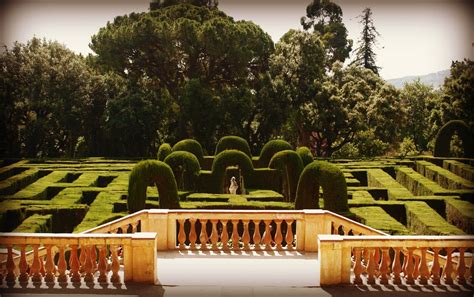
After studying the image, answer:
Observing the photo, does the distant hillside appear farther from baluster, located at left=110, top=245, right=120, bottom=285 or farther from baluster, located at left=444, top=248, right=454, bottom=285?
baluster, located at left=110, top=245, right=120, bottom=285

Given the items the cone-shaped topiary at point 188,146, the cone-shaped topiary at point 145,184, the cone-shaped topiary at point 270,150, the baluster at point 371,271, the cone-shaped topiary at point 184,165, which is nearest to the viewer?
the baluster at point 371,271

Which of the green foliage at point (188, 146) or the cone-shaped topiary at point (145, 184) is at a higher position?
the green foliage at point (188, 146)

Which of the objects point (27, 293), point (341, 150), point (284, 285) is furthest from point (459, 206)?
point (341, 150)

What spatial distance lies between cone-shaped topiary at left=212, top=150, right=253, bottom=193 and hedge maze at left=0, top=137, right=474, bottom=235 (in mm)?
43

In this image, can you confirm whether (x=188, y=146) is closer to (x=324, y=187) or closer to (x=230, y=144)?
(x=230, y=144)

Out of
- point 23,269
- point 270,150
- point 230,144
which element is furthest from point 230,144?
point 23,269

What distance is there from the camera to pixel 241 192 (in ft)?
86.2

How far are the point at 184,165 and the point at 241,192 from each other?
359cm

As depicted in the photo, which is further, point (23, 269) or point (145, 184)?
point (145, 184)

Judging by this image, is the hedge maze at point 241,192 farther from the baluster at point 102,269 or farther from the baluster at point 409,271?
the baluster at point 102,269

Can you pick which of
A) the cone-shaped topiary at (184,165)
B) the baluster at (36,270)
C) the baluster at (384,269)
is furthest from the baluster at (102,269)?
the cone-shaped topiary at (184,165)

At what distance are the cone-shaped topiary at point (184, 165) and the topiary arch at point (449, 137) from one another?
17.3 meters

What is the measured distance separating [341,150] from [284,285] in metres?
37.1

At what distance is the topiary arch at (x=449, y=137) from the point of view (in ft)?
109
